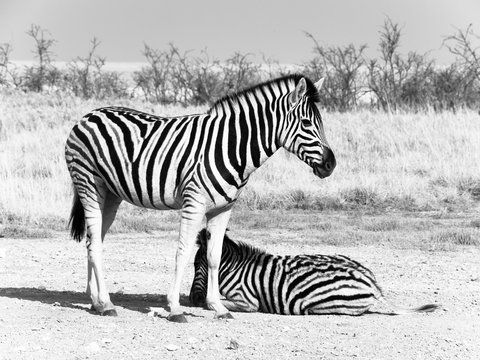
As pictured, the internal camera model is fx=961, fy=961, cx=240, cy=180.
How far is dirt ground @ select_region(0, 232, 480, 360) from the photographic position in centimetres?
602

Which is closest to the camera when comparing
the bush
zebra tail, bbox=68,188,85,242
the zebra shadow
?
the zebra shadow

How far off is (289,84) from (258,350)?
220 centimetres

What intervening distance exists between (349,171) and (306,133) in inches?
381

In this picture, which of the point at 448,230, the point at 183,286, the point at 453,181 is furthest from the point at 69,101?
the point at 183,286

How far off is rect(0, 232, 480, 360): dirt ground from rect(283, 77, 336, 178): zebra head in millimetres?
1155

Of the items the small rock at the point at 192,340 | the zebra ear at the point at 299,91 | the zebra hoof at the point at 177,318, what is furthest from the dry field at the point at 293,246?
the zebra ear at the point at 299,91

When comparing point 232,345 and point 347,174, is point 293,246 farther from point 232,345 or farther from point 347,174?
point 347,174

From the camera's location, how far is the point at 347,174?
16.2 m

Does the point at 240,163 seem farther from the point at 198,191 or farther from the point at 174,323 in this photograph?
the point at 174,323

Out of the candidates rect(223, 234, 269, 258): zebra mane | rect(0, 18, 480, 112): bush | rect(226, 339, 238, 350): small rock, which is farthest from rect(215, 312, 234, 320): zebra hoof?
rect(0, 18, 480, 112): bush

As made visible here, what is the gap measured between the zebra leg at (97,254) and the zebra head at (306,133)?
1.54m

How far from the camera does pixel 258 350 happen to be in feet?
19.7

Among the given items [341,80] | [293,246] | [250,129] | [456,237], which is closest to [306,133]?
[250,129]

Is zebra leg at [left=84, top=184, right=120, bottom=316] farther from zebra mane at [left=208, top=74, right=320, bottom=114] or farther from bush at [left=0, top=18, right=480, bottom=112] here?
bush at [left=0, top=18, right=480, bottom=112]
